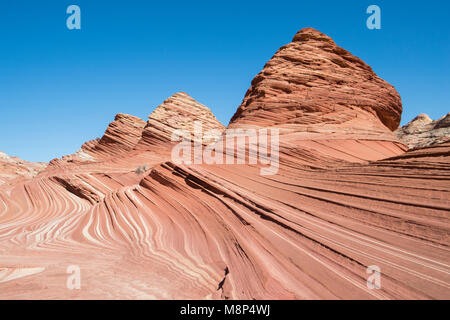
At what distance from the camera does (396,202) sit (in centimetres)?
399

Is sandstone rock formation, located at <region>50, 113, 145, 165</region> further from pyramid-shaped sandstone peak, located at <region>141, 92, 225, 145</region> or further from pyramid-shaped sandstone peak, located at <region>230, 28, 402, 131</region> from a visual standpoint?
pyramid-shaped sandstone peak, located at <region>230, 28, 402, 131</region>

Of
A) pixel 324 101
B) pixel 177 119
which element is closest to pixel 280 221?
pixel 324 101

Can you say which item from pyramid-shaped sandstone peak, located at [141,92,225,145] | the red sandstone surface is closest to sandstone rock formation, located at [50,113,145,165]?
pyramid-shaped sandstone peak, located at [141,92,225,145]

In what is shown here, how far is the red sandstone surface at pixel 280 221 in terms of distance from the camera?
323 cm

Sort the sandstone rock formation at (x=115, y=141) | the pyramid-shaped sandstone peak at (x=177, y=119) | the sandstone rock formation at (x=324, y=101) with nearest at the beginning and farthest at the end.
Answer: the sandstone rock formation at (x=324, y=101) < the pyramid-shaped sandstone peak at (x=177, y=119) < the sandstone rock formation at (x=115, y=141)

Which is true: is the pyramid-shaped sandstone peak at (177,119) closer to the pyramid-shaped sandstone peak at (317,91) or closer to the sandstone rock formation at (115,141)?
the sandstone rock formation at (115,141)

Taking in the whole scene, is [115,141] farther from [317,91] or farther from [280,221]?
[280,221]

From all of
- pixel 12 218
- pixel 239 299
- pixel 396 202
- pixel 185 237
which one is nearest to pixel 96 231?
pixel 185 237

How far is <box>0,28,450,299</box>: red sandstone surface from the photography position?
3.23 m

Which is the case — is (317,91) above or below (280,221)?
above

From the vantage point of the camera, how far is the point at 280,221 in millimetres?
4715

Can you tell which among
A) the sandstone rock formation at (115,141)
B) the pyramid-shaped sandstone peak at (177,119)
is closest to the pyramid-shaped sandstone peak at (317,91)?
the pyramid-shaped sandstone peak at (177,119)

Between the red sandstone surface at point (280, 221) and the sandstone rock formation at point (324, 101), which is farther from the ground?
the sandstone rock formation at point (324, 101)
